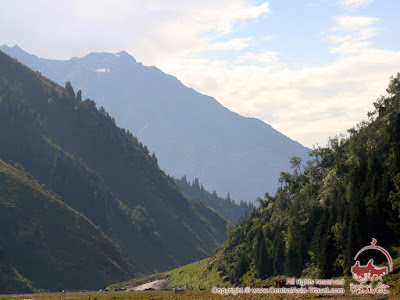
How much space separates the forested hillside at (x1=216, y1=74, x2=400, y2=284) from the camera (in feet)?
259

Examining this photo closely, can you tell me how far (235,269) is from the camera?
127 meters

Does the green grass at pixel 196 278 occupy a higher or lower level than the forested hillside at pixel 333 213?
lower

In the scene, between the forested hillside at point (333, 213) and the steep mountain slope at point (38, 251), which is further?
the steep mountain slope at point (38, 251)

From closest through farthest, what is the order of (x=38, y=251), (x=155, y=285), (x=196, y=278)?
(x=196, y=278) → (x=155, y=285) → (x=38, y=251)

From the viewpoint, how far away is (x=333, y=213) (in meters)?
95.1

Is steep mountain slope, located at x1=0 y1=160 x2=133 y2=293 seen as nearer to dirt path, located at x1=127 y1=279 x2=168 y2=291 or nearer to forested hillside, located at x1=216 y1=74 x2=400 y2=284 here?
dirt path, located at x1=127 y1=279 x2=168 y2=291

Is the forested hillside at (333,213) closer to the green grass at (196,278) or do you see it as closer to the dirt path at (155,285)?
the green grass at (196,278)

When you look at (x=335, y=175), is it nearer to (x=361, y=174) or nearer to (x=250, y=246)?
(x=361, y=174)

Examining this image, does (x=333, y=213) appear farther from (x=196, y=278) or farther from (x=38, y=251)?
(x=38, y=251)

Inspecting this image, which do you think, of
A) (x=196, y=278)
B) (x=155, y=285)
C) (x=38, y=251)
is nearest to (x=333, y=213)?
(x=196, y=278)

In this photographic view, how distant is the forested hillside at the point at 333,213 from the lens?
78.8 m

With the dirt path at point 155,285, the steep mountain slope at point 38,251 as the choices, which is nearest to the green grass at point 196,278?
the dirt path at point 155,285

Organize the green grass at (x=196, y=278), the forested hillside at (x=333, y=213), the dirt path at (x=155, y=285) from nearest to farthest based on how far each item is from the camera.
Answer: the forested hillside at (x=333, y=213), the green grass at (x=196, y=278), the dirt path at (x=155, y=285)

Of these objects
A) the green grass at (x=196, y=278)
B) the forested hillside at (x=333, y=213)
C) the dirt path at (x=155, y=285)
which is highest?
the forested hillside at (x=333, y=213)
